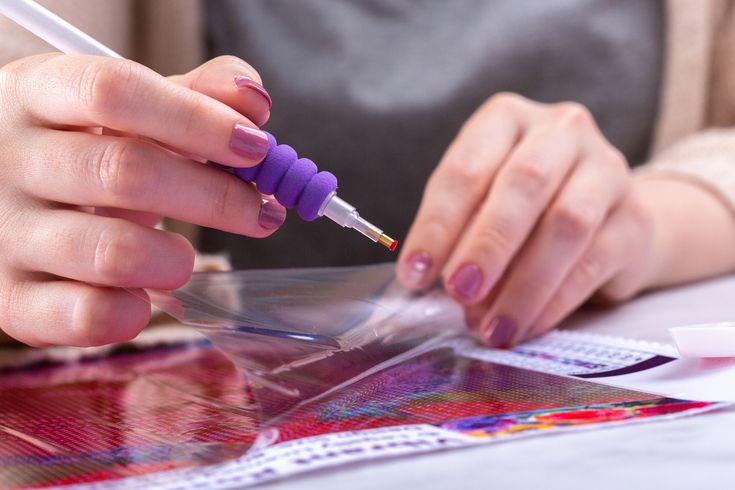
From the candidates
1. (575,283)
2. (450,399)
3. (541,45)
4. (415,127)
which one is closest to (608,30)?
(541,45)

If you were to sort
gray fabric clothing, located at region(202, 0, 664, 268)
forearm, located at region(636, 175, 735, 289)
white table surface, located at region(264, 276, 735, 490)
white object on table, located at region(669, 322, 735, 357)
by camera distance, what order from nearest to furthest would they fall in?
white table surface, located at region(264, 276, 735, 490) < white object on table, located at region(669, 322, 735, 357) < forearm, located at region(636, 175, 735, 289) < gray fabric clothing, located at region(202, 0, 664, 268)

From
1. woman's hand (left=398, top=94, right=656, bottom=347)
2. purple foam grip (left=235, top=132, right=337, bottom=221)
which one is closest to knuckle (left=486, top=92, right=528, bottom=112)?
woman's hand (left=398, top=94, right=656, bottom=347)

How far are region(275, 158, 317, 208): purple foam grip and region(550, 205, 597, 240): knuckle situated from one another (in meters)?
0.18

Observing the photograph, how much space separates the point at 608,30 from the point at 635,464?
0.61m

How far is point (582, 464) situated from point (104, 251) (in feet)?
0.59

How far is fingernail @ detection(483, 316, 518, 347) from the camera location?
1.27 ft

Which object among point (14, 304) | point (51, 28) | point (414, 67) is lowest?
point (14, 304)

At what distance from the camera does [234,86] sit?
0.28 meters

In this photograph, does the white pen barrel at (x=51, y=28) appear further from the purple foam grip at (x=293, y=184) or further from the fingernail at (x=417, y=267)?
the fingernail at (x=417, y=267)

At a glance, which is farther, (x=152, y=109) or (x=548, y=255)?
(x=548, y=255)

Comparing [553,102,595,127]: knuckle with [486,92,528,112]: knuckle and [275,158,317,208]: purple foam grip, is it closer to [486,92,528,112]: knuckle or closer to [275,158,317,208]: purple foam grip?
[486,92,528,112]: knuckle

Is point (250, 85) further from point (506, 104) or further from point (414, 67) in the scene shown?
point (414, 67)

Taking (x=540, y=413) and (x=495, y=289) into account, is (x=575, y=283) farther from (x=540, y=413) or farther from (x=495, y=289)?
(x=540, y=413)

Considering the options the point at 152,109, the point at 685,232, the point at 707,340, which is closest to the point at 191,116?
the point at 152,109
